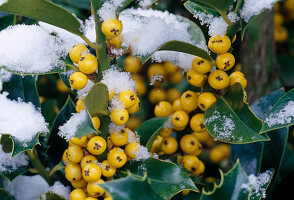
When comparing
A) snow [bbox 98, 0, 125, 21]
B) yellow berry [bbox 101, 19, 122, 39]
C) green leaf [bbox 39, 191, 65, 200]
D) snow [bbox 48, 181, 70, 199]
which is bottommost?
snow [bbox 48, 181, 70, 199]

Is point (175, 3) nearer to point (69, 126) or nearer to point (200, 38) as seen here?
point (200, 38)

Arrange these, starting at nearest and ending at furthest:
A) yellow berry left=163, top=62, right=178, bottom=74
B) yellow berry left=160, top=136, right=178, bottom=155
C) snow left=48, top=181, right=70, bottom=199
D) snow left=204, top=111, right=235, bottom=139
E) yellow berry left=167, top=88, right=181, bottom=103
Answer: snow left=204, top=111, right=235, bottom=139 → snow left=48, top=181, right=70, bottom=199 → yellow berry left=160, top=136, right=178, bottom=155 → yellow berry left=163, top=62, right=178, bottom=74 → yellow berry left=167, top=88, right=181, bottom=103

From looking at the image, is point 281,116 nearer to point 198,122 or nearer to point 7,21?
point 198,122

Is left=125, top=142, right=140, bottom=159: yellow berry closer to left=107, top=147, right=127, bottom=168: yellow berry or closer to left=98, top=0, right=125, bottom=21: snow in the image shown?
left=107, top=147, right=127, bottom=168: yellow berry

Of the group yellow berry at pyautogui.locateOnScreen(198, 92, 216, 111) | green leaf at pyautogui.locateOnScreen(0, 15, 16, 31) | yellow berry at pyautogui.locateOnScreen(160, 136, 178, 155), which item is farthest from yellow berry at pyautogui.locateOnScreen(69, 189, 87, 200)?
green leaf at pyautogui.locateOnScreen(0, 15, 16, 31)

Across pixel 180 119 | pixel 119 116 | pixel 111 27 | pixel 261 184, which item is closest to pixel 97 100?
pixel 119 116

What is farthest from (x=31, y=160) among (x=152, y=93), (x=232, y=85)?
(x=232, y=85)
